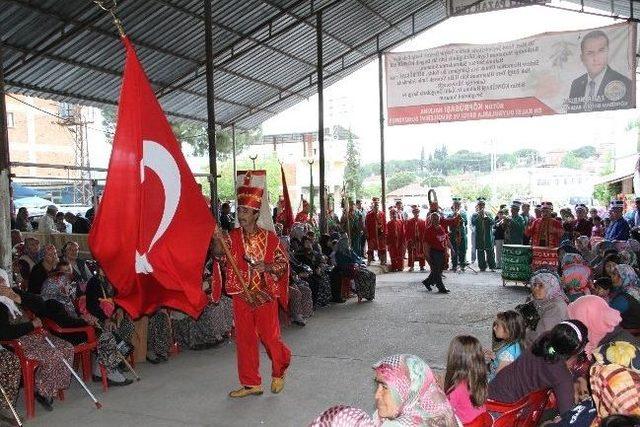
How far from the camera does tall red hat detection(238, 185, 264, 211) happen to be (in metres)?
5.12

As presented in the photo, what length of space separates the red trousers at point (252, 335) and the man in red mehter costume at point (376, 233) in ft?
34.1

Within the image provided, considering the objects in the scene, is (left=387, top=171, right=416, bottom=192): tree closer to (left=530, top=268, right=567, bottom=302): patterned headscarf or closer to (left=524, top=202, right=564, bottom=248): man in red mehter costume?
(left=524, top=202, right=564, bottom=248): man in red mehter costume

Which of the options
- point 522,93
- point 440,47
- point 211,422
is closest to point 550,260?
point 522,93

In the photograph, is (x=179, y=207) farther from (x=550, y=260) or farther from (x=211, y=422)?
(x=550, y=260)

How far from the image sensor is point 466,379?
9.68 ft

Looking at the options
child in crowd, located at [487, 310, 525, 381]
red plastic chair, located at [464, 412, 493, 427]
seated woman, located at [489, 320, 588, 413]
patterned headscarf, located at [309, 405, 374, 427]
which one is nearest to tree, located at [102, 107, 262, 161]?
child in crowd, located at [487, 310, 525, 381]

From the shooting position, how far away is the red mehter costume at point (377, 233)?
15.5 m

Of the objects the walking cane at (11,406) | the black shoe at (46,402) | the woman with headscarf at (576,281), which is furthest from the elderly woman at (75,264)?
the woman with headscarf at (576,281)

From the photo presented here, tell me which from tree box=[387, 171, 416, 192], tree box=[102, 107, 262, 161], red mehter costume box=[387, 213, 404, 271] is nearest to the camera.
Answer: red mehter costume box=[387, 213, 404, 271]

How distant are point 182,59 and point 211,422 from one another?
10.2 m

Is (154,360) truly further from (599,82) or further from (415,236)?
(599,82)

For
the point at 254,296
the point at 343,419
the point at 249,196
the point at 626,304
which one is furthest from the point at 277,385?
the point at 343,419

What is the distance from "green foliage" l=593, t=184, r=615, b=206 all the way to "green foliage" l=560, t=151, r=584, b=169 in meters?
27.9

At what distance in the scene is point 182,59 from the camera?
13.3m
